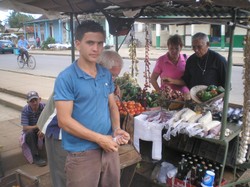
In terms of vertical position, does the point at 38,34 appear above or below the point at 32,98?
above

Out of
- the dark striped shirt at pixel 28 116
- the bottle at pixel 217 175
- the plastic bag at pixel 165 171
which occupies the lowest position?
the plastic bag at pixel 165 171

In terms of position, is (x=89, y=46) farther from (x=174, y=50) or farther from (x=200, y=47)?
(x=174, y=50)

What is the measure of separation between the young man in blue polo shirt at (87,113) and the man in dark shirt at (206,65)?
198 centimetres

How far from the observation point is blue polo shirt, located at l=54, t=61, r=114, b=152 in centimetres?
187

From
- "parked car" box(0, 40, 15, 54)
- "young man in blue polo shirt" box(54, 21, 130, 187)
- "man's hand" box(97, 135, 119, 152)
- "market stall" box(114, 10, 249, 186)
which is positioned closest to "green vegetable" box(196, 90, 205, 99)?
"market stall" box(114, 10, 249, 186)

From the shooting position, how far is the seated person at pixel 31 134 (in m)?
3.87

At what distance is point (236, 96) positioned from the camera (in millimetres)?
7566

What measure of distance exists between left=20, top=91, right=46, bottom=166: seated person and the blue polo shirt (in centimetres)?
201

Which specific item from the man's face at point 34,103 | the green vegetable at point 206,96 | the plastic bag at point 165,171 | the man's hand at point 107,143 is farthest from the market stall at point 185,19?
the man's face at point 34,103

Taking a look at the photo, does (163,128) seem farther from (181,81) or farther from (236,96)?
(236,96)

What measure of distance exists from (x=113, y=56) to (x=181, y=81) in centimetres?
170

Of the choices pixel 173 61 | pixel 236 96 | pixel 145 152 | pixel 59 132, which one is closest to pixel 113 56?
pixel 59 132

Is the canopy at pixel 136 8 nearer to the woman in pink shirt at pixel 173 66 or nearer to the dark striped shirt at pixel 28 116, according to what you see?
the woman in pink shirt at pixel 173 66

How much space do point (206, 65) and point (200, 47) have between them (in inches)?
10.0
